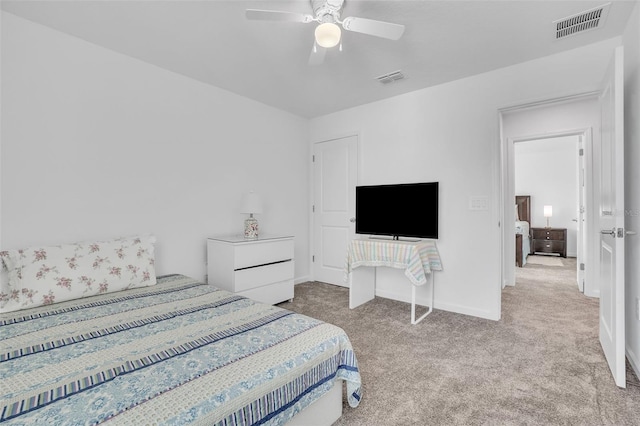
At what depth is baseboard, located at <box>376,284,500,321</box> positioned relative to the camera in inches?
115

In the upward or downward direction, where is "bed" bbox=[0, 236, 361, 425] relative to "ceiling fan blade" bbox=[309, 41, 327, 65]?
downward

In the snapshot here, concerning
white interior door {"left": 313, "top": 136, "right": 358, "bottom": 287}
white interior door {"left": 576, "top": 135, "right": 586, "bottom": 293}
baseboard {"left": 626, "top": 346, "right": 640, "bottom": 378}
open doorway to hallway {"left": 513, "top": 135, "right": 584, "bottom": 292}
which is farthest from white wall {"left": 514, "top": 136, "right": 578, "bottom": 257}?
baseboard {"left": 626, "top": 346, "right": 640, "bottom": 378}

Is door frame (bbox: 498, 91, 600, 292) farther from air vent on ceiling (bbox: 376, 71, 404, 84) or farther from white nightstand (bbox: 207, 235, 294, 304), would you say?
white nightstand (bbox: 207, 235, 294, 304)

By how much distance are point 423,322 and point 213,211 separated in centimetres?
249

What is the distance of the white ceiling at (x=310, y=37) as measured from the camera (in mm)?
2008

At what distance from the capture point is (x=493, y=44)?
2.42 meters

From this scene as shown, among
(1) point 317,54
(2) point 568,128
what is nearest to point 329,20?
(1) point 317,54

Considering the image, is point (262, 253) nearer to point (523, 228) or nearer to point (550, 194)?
point (523, 228)

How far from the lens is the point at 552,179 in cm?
673

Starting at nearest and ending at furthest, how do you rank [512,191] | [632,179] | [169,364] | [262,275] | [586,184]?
[169,364] → [632,179] → [262,275] → [586,184] → [512,191]

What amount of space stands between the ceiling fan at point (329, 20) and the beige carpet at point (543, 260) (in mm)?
5740

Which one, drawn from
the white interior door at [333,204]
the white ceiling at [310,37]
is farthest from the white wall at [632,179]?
the white interior door at [333,204]

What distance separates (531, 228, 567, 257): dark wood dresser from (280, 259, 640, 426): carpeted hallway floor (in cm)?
355

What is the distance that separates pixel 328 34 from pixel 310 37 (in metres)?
0.70
